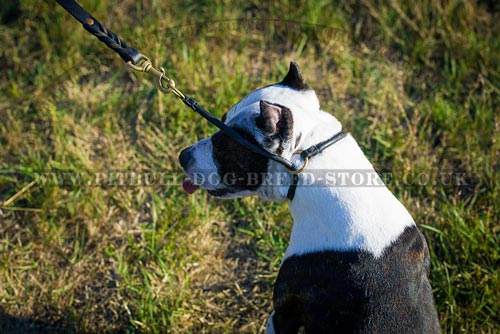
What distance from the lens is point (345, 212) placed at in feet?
7.36

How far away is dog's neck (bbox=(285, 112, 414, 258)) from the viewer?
2232mm

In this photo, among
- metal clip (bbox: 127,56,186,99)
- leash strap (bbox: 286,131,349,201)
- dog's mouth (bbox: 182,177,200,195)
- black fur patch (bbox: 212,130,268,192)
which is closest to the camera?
leash strap (bbox: 286,131,349,201)

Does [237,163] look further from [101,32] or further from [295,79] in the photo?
[101,32]

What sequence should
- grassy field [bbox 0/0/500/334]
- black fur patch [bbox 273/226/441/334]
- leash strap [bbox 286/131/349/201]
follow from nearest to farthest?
black fur patch [bbox 273/226/441/334]
leash strap [bbox 286/131/349/201]
grassy field [bbox 0/0/500/334]

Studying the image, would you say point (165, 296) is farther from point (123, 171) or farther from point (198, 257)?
point (123, 171)

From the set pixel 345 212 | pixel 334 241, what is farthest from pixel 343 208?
pixel 334 241

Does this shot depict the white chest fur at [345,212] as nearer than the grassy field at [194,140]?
Yes

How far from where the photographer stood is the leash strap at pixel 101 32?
2490 mm

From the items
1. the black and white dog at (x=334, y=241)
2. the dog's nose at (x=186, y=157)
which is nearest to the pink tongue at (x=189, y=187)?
the dog's nose at (x=186, y=157)

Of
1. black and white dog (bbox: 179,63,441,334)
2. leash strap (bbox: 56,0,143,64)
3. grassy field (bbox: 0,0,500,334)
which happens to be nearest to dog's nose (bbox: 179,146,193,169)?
black and white dog (bbox: 179,63,441,334)

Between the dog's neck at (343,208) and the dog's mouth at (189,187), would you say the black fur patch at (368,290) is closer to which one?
the dog's neck at (343,208)

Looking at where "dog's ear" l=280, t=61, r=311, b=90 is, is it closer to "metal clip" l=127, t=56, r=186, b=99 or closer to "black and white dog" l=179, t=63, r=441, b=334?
"black and white dog" l=179, t=63, r=441, b=334

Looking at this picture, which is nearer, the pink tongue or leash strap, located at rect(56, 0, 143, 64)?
leash strap, located at rect(56, 0, 143, 64)

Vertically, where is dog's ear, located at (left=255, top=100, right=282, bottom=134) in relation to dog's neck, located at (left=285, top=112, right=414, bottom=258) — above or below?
above
